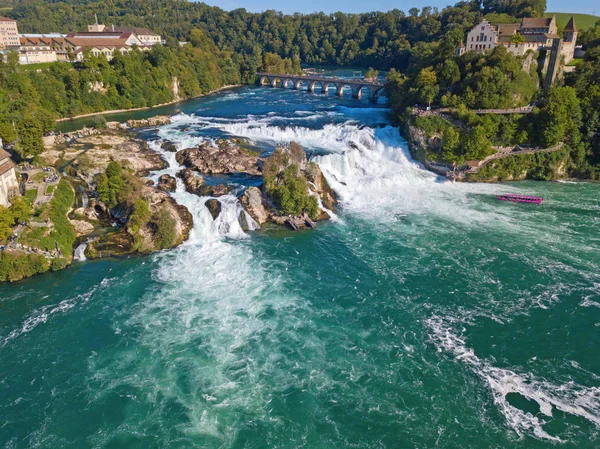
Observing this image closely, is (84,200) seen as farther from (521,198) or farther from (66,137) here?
(521,198)

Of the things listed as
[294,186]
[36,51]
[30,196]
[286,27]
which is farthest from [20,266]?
[286,27]

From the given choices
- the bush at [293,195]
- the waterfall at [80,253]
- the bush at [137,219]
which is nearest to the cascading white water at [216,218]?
the bush at [293,195]

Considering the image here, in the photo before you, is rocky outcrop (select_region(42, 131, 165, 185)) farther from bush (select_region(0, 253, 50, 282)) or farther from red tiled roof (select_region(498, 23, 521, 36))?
red tiled roof (select_region(498, 23, 521, 36))

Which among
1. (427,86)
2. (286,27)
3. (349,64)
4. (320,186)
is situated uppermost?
(286,27)

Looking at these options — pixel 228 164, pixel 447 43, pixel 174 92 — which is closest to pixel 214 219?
pixel 228 164

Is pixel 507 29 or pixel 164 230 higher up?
pixel 507 29

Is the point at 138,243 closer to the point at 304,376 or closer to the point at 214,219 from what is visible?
the point at 214,219

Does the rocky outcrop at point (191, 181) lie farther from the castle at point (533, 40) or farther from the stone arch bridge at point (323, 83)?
the stone arch bridge at point (323, 83)
